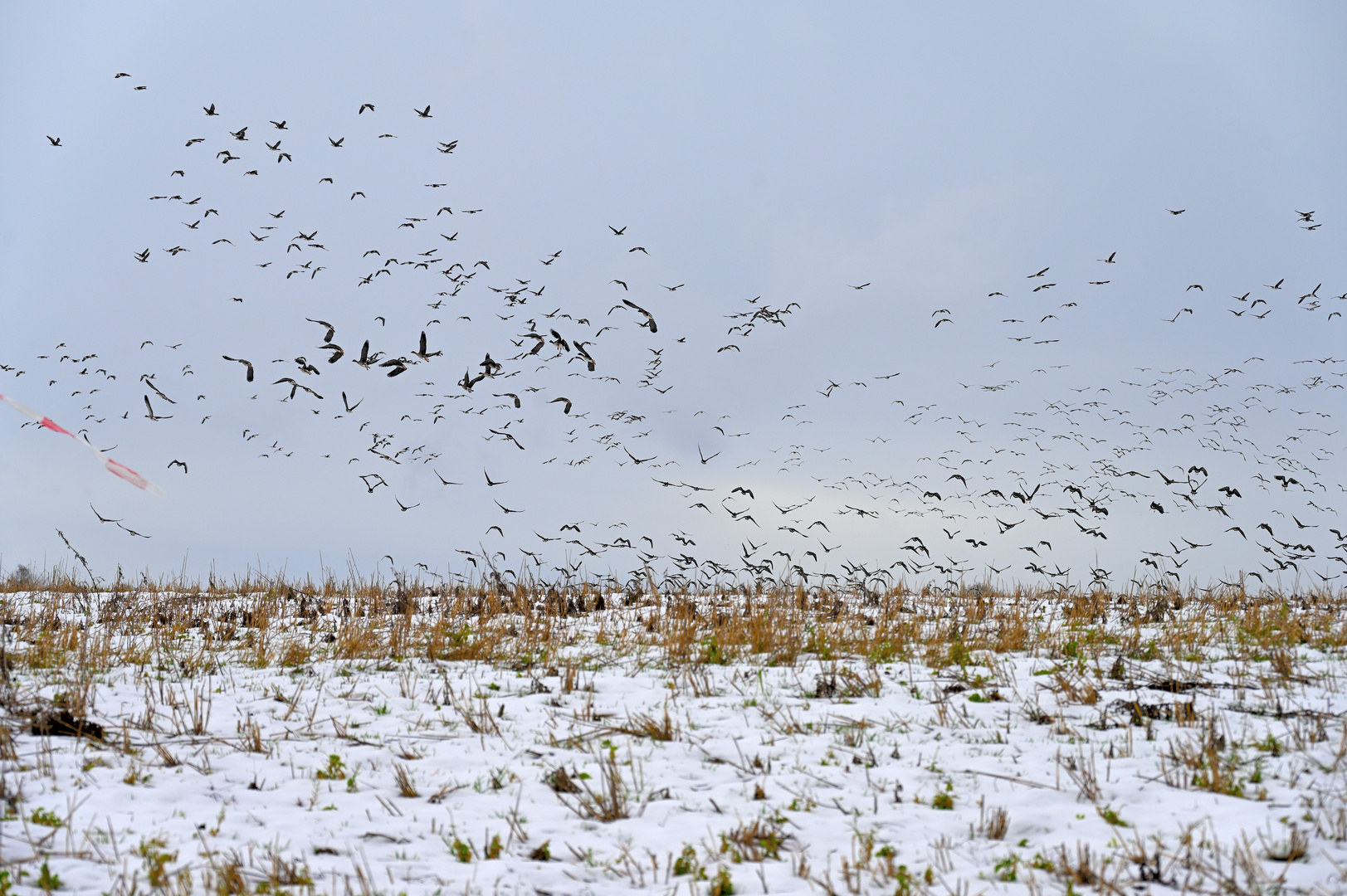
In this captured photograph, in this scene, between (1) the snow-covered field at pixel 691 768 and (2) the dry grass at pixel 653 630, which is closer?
(1) the snow-covered field at pixel 691 768

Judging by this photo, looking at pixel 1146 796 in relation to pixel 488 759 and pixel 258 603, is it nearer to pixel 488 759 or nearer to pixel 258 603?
pixel 488 759

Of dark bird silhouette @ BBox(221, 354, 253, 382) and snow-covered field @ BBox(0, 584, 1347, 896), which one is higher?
dark bird silhouette @ BBox(221, 354, 253, 382)

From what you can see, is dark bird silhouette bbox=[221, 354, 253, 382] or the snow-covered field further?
dark bird silhouette bbox=[221, 354, 253, 382]

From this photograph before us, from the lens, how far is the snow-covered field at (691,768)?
4.26 m

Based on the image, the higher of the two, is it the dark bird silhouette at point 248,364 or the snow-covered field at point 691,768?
the dark bird silhouette at point 248,364

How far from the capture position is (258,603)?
14.7 m

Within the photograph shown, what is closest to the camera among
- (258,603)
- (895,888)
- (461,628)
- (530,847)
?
(895,888)

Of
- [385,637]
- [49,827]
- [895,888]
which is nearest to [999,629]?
[895,888]

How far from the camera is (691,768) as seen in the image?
584 cm

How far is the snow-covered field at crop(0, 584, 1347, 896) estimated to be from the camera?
4.26 m

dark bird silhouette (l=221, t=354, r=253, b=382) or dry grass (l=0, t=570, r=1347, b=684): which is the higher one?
dark bird silhouette (l=221, t=354, r=253, b=382)

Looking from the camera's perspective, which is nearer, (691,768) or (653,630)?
(691,768)

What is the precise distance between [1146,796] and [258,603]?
14970 millimetres

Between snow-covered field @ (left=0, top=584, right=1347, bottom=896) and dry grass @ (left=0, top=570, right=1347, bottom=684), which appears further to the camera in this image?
dry grass @ (left=0, top=570, right=1347, bottom=684)
